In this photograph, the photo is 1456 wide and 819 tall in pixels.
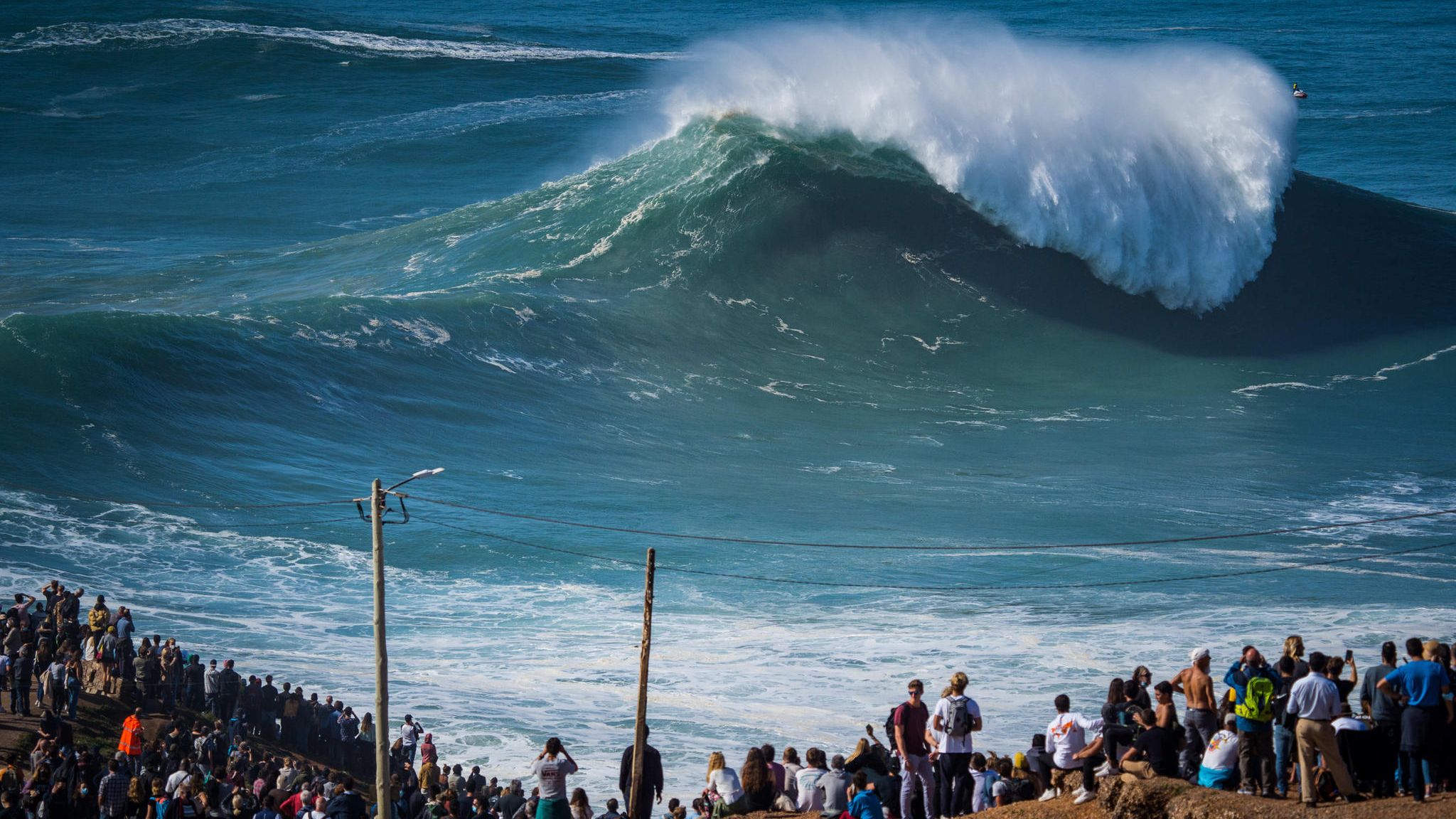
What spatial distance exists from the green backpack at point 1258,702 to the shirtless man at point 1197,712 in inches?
12.2

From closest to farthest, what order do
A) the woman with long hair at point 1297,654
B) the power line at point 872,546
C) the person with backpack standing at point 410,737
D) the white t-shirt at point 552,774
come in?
the woman with long hair at point 1297,654
the white t-shirt at point 552,774
the person with backpack standing at point 410,737
the power line at point 872,546

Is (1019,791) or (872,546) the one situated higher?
(872,546)

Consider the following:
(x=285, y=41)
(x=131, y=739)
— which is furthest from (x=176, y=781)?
(x=285, y=41)

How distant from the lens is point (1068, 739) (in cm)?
934

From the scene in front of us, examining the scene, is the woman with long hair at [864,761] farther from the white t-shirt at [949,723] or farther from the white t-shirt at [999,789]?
the white t-shirt at [999,789]

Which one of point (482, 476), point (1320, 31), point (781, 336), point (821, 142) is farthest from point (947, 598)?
point (1320, 31)

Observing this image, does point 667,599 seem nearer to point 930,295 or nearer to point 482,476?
point 482,476

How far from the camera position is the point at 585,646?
1645 centimetres

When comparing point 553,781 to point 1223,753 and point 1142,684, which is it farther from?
point 1223,753

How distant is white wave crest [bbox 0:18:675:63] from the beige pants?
57.3 metres

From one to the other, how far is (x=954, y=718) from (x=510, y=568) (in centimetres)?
1071

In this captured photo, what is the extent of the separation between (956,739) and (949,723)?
0.15 meters

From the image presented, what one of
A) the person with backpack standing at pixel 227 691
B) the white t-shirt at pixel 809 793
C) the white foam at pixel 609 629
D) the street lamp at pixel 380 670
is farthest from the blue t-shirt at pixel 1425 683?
the person with backpack standing at pixel 227 691

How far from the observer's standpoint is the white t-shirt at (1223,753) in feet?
28.9
